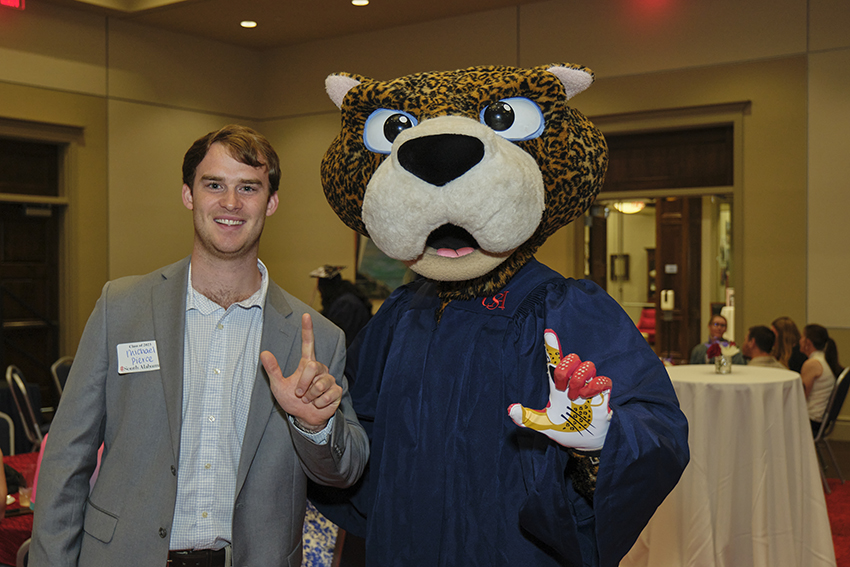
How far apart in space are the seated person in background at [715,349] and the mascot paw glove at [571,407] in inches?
114

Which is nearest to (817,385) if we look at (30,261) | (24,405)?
(24,405)

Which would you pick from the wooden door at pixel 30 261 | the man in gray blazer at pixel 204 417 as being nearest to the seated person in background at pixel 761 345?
the man in gray blazer at pixel 204 417

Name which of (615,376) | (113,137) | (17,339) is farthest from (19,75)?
(615,376)

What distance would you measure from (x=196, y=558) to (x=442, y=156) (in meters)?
1.05

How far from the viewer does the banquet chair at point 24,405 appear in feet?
15.5

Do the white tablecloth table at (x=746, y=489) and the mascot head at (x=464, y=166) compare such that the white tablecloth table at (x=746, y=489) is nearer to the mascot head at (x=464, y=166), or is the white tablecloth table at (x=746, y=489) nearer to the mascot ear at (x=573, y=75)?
the mascot head at (x=464, y=166)

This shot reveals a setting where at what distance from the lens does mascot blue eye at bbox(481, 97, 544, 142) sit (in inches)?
57.6

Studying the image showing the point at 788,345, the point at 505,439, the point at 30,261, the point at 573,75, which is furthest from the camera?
the point at 30,261

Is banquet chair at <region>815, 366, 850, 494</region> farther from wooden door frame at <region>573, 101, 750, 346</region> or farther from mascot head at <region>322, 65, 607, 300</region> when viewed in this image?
mascot head at <region>322, 65, 607, 300</region>

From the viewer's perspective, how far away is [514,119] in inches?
57.8

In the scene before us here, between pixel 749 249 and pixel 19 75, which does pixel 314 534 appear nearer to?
pixel 749 249

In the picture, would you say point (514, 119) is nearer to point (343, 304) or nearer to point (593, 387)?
point (593, 387)

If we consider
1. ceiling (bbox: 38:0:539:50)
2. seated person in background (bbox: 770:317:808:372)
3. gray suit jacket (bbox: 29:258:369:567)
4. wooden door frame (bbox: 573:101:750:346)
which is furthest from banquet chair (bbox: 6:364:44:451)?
seated person in background (bbox: 770:317:808:372)

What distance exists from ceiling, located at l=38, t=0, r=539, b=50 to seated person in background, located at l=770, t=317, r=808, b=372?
4050 mm
